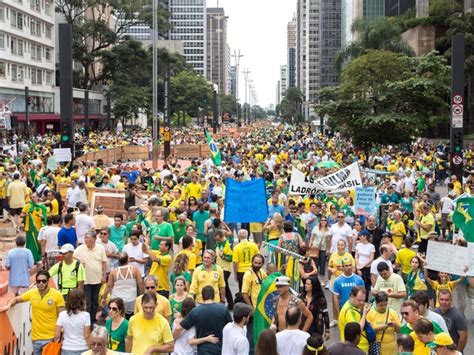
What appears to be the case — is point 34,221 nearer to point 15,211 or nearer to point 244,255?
point 15,211

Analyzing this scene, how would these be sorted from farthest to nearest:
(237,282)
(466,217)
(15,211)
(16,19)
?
(16,19) → (15,211) → (237,282) → (466,217)

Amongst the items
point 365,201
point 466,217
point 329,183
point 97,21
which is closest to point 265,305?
point 466,217

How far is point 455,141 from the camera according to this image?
2283 centimetres

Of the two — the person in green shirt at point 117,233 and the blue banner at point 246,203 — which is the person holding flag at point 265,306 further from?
the blue banner at point 246,203

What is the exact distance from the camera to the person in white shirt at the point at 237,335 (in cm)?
702

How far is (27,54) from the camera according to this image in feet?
230

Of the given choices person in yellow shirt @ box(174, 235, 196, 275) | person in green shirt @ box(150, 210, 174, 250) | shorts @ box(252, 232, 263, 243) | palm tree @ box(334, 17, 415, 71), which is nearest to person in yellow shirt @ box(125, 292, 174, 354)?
person in yellow shirt @ box(174, 235, 196, 275)

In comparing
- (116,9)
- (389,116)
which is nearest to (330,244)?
(389,116)

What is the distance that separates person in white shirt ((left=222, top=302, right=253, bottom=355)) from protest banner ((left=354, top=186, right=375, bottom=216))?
9.16 metres

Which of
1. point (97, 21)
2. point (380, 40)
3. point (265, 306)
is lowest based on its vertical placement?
point (265, 306)

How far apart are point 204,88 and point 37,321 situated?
379 ft

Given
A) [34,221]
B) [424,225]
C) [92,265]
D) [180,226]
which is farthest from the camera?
[34,221]

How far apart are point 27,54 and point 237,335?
67037mm

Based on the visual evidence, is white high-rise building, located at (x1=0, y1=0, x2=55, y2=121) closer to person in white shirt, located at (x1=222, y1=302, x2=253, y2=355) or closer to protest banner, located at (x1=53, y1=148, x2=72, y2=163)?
protest banner, located at (x1=53, y1=148, x2=72, y2=163)
